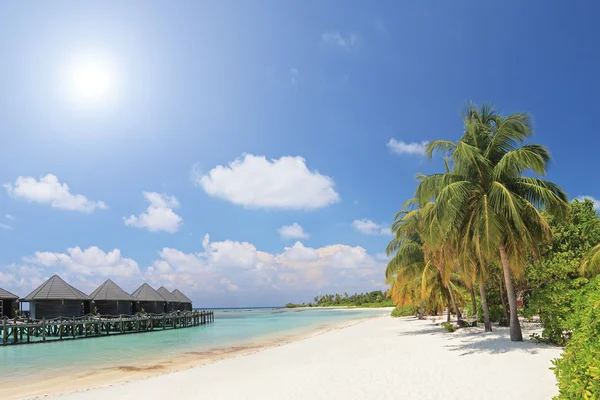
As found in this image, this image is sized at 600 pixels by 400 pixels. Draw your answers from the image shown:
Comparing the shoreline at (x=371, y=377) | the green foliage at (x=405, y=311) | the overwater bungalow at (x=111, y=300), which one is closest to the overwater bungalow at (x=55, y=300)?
the overwater bungalow at (x=111, y=300)

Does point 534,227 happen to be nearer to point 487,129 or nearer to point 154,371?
point 487,129

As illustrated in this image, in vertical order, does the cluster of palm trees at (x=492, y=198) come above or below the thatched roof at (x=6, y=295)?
above

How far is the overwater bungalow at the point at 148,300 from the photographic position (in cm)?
3916

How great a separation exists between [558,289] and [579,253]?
3.10m

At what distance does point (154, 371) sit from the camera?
1458 centimetres

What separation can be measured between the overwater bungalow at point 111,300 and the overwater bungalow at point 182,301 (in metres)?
9.94

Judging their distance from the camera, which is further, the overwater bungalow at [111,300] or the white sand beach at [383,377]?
the overwater bungalow at [111,300]

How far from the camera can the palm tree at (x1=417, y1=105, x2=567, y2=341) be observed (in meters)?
10.9

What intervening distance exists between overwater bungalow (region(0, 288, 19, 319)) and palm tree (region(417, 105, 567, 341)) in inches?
1366

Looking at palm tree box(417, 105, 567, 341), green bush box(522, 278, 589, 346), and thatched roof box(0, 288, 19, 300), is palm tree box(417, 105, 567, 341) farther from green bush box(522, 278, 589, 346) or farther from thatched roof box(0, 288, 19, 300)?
thatched roof box(0, 288, 19, 300)

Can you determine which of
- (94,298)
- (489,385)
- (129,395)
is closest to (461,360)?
(489,385)

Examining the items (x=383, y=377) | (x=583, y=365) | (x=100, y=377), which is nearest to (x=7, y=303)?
(x=100, y=377)

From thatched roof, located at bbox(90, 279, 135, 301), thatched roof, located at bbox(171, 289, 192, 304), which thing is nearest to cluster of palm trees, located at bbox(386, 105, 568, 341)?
Result: thatched roof, located at bbox(90, 279, 135, 301)

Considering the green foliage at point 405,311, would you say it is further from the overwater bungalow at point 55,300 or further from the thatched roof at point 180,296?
the overwater bungalow at point 55,300
